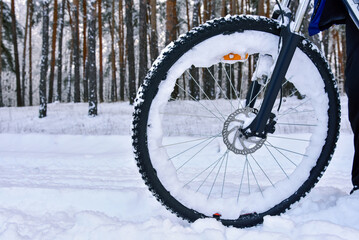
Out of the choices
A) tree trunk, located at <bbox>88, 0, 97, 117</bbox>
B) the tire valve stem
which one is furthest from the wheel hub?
tree trunk, located at <bbox>88, 0, 97, 117</bbox>

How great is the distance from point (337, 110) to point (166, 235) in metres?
1.05

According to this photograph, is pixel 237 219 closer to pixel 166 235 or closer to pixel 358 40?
pixel 166 235

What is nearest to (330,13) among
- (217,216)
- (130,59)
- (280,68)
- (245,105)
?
(280,68)

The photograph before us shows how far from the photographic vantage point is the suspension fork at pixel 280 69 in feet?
4.25

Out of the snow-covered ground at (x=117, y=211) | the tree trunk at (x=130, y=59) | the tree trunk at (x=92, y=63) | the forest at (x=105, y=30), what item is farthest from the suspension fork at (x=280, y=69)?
the tree trunk at (x=130, y=59)

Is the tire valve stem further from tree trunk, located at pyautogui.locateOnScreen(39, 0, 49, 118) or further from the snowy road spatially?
tree trunk, located at pyautogui.locateOnScreen(39, 0, 49, 118)

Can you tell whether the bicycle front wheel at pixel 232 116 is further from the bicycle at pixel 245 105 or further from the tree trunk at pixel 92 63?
the tree trunk at pixel 92 63

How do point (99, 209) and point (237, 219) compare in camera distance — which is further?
point (99, 209)

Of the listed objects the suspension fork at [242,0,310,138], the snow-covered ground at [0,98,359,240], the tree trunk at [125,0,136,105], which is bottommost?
the snow-covered ground at [0,98,359,240]

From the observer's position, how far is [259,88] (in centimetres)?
154

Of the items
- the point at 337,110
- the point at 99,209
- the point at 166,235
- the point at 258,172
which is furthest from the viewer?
the point at 258,172

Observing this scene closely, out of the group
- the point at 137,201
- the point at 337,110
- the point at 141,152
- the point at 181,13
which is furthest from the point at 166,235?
the point at 181,13

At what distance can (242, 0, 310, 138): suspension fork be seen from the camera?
130 centimetres

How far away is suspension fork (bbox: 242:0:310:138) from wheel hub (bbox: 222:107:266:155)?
0.04 m
